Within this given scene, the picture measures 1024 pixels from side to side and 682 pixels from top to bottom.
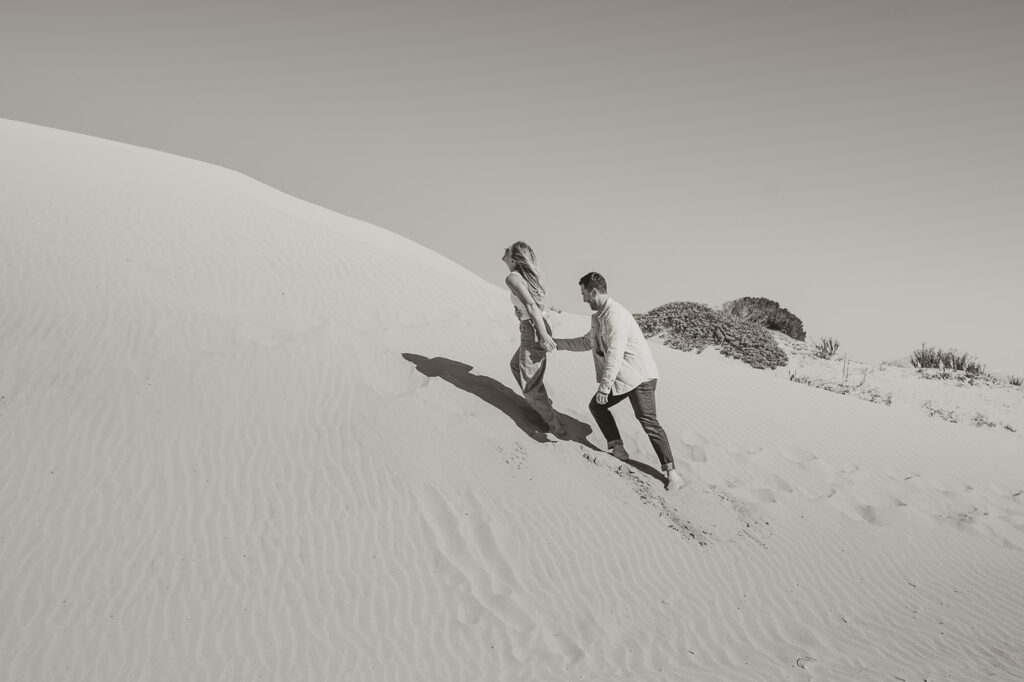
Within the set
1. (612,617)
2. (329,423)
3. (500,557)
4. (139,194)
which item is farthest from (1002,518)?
(139,194)

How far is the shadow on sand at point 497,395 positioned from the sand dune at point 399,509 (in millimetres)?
57

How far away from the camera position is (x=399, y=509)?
Result: 16.0 ft

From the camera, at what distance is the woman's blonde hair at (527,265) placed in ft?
19.3

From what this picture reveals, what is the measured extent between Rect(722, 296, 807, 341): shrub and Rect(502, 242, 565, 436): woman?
1339 centimetres

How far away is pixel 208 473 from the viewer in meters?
5.02

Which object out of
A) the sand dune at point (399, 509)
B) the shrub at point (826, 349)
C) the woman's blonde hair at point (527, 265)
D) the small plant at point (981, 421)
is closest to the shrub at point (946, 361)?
the shrub at point (826, 349)

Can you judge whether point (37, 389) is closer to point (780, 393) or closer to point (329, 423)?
point (329, 423)

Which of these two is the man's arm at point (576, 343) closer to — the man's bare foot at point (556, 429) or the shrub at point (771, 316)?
the man's bare foot at point (556, 429)

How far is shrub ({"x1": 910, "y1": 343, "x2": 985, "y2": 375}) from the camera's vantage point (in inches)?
554

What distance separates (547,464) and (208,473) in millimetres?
2989

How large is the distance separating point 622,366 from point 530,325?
1027 millimetres

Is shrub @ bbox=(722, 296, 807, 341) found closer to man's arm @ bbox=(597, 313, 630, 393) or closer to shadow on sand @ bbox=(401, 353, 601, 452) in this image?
shadow on sand @ bbox=(401, 353, 601, 452)

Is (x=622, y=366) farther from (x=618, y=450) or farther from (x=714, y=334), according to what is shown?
(x=714, y=334)

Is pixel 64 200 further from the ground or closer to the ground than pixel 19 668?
further from the ground
